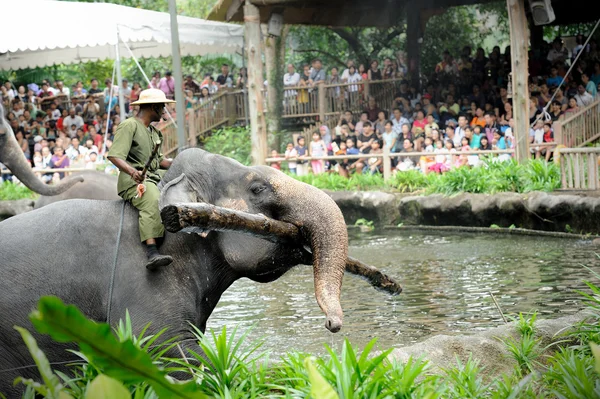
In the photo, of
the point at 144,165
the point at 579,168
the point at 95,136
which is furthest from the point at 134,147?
the point at 95,136

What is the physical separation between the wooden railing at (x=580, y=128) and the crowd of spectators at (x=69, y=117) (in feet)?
32.3

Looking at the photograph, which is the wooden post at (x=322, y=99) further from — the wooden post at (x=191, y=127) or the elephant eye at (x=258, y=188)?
the elephant eye at (x=258, y=188)

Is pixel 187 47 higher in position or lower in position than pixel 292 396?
higher

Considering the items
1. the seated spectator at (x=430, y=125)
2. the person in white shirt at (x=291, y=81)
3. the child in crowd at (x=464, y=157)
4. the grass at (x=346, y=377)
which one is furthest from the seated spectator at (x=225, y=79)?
the grass at (x=346, y=377)

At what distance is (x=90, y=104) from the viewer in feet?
85.4

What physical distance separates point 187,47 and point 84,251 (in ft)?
62.9

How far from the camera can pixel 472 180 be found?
15.5 meters

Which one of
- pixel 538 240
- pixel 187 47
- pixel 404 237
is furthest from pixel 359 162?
pixel 187 47

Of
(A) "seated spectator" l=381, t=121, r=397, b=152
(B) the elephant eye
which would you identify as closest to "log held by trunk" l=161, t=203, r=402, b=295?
(B) the elephant eye

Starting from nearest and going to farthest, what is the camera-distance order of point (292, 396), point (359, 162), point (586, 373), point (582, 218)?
point (292, 396) → point (586, 373) → point (582, 218) → point (359, 162)

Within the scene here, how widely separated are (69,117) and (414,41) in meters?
9.64

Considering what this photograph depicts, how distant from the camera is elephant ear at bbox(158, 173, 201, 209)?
216 inches

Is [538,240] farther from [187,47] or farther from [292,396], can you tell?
[187,47]

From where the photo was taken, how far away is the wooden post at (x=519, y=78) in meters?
16.1
